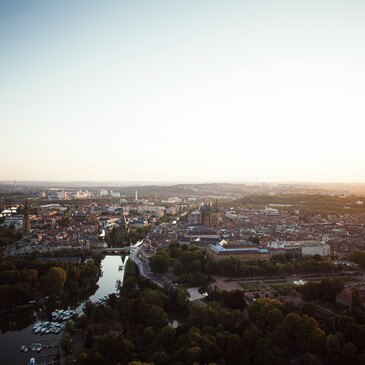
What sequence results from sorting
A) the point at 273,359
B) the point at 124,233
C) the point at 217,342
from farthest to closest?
the point at 124,233 → the point at 217,342 → the point at 273,359

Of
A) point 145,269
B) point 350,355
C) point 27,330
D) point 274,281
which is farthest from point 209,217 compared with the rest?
point 350,355

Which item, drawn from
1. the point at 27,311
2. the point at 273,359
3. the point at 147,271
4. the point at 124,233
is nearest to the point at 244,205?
the point at 124,233

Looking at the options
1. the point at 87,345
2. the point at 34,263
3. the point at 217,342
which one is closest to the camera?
the point at 217,342

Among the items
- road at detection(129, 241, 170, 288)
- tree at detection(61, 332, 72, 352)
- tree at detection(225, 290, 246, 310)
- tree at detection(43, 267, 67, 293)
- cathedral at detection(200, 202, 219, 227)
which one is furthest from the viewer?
cathedral at detection(200, 202, 219, 227)

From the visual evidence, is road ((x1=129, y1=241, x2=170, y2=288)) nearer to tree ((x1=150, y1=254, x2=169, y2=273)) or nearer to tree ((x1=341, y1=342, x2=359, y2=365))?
tree ((x1=150, y1=254, x2=169, y2=273))

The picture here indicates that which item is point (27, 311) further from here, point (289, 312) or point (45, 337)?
point (289, 312)

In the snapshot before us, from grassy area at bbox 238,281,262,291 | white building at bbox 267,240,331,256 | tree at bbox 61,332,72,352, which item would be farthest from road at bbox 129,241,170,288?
white building at bbox 267,240,331,256

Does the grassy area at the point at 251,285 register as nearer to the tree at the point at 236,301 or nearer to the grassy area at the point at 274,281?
the grassy area at the point at 274,281

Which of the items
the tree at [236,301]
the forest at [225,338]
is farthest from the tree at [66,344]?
the tree at [236,301]
